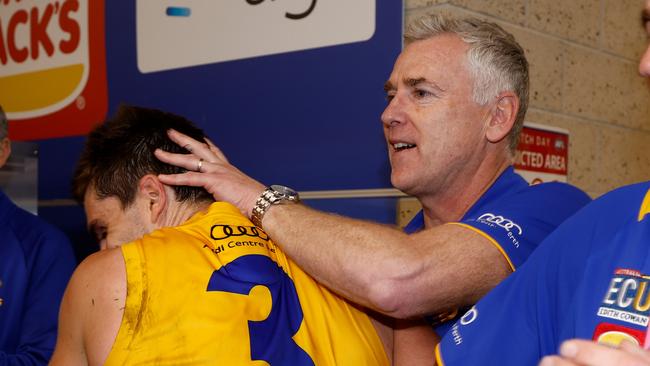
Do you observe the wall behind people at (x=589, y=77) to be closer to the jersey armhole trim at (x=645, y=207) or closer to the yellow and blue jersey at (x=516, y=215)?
the yellow and blue jersey at (x=516, y=215)

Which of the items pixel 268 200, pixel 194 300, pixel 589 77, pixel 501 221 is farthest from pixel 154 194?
pixel 589 77

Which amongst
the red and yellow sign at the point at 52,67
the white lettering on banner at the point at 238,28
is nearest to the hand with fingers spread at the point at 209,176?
the white lettering on banner at the point at 238,28

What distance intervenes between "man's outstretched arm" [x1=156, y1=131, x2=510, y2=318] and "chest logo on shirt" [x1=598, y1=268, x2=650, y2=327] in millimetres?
441

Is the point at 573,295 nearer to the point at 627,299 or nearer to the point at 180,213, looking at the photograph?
the point at 627,299

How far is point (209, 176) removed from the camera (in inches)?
62.4

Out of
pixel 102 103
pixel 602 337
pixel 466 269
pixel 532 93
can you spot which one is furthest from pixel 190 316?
pixel 102 103

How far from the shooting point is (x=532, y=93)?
8.16 feet

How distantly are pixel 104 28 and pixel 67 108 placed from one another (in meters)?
0.36

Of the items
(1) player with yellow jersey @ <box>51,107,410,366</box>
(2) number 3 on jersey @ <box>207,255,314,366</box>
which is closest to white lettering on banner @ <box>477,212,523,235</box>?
(1) player with yellow jersey @ <box>51,107,410,366</box>

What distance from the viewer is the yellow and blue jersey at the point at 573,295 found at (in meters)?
0.99

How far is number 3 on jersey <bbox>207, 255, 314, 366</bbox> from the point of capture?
1301 mm

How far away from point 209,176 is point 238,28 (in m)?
1.05

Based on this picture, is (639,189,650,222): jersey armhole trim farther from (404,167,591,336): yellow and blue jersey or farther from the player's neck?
the player's neck

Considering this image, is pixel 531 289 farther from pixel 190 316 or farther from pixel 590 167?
pixel 590 167
